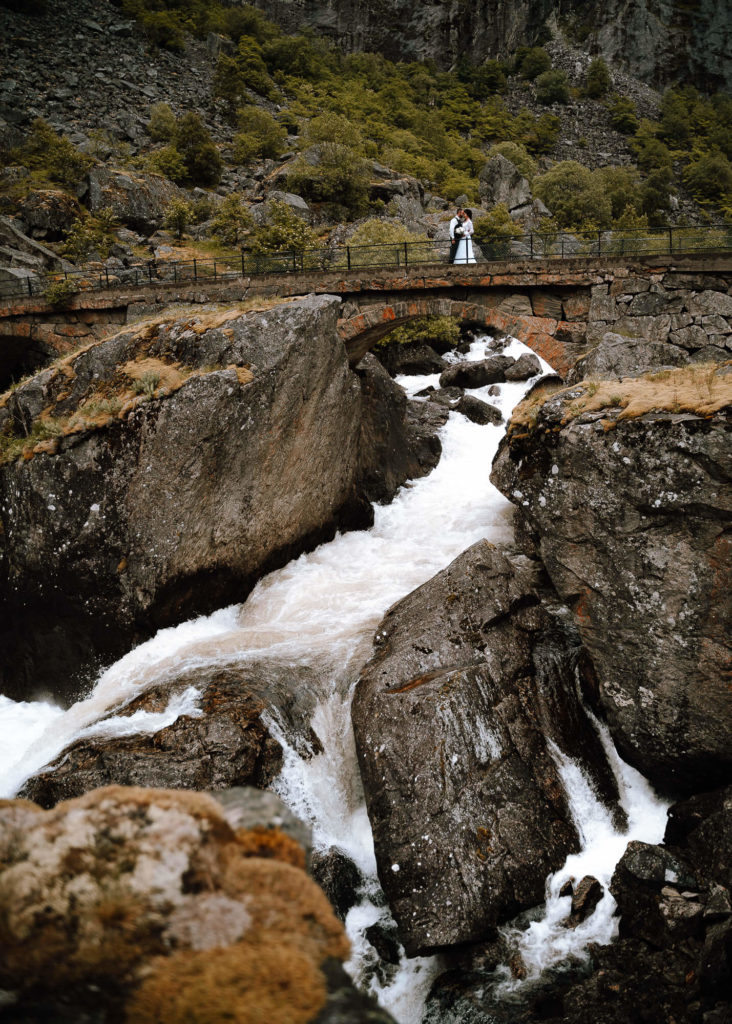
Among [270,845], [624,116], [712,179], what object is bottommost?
[270,845]

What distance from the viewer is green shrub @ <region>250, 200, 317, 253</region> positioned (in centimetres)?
2702

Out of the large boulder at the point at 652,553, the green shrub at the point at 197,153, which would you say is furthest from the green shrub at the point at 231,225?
the large boulder at the point at 652,553

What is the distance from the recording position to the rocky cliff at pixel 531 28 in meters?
68.6

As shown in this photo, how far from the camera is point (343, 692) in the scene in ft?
30.4

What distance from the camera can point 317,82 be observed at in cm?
5988

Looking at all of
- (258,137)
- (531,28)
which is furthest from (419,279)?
(531,28)

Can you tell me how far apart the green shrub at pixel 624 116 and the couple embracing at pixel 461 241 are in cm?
5982

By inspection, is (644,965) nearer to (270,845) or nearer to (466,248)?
(270,845)

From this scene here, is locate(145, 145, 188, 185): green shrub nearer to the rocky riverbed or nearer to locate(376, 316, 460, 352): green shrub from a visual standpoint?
locate(376, 316, 460, 352): green shrub

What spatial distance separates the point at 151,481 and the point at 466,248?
10.8 metres

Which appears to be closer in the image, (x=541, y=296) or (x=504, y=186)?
(x=541, y=296)

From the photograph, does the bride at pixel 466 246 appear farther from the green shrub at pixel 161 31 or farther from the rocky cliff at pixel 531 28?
the rocky cliff at pixel 531 28

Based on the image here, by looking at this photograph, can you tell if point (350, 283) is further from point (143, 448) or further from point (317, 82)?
point (317, 82)

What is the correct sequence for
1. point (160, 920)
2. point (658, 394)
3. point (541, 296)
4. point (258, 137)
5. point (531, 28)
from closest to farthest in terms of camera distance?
point (160, 920), point (658, 394), point (541, 296), point (258, 137), point (531, 28)
